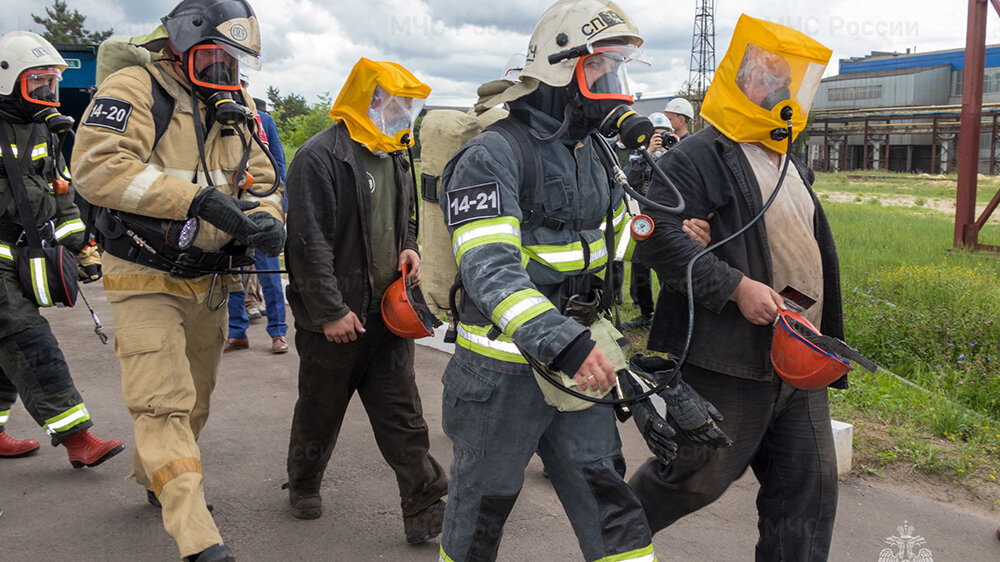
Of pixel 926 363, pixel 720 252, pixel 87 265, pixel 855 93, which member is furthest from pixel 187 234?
pixel 855 93

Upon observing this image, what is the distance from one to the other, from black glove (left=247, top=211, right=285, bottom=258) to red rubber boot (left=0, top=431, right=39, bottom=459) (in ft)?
8.29

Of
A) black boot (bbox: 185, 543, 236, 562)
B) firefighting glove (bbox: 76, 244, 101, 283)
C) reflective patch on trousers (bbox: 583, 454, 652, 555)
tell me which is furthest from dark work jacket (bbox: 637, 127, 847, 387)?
firefighting glove (bbox: 76, 244, 101, 283)

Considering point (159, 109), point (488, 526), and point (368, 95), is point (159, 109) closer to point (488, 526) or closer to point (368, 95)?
point (368, 95)

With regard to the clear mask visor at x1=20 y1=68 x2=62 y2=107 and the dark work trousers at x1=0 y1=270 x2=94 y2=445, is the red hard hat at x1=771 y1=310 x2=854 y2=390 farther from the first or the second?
the clear mask visor at x1=20 y1=68 x2=62 y2=107

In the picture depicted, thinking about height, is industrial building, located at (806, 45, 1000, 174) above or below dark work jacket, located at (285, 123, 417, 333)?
above

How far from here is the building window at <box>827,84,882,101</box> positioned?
5358cm

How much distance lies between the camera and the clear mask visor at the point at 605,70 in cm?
264

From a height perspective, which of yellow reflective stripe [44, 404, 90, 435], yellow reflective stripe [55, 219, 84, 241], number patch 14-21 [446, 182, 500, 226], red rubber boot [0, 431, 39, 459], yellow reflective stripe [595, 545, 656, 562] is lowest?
red rubber boot [0, 431, 39, 459]

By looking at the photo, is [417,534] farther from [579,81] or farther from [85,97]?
[85,97]

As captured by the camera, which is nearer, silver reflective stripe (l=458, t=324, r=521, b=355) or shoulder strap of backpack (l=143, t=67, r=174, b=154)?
silver reflective stripe (l=458, t=324, r=521, b=355)

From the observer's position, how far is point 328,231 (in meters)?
3.76

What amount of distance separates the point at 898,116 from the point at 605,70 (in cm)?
4522

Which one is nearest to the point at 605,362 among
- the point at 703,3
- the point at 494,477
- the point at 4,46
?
the point at 494,477

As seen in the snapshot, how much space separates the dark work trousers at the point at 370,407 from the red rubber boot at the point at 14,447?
1928 mm
